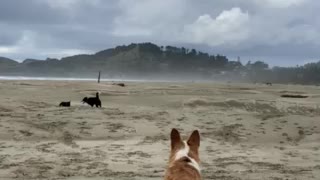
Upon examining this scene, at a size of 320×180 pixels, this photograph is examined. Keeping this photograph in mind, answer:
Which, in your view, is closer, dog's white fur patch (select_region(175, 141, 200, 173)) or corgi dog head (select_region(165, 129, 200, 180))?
corgi dog head (select_region(165, 129, 200, 180))

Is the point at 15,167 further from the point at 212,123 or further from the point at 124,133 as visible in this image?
the point at 212,123

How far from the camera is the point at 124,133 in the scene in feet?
52.9

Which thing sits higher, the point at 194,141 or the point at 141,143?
the point at 194,141

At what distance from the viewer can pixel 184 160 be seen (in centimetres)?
407

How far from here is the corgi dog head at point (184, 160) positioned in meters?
3.96

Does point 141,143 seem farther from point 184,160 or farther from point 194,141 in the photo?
point 184,160

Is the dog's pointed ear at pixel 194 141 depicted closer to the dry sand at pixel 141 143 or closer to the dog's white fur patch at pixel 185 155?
the dog's white fur patch at pixel 185 155

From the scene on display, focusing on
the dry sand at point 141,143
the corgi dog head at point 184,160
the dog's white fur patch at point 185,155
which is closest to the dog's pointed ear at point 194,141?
the corgi dog head at point 184,160

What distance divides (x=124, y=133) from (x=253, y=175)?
621 cm

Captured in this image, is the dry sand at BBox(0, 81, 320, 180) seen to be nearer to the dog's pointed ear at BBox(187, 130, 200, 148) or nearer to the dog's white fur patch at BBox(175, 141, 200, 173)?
the dog's pointed ear at BBox(187, 130, 200, 148)

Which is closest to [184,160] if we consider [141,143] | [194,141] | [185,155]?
[185,155]

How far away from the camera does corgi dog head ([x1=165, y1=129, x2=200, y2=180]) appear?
3965 millimetres

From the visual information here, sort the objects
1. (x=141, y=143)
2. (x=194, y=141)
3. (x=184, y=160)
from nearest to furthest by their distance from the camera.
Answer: (x=184, y=160) < (x=194, y=141) < (x=141, y=143)

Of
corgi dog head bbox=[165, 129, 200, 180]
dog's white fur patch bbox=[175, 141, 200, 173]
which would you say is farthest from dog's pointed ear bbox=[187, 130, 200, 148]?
dog's white fur patch bbox=[175, 141, 200, 173]
